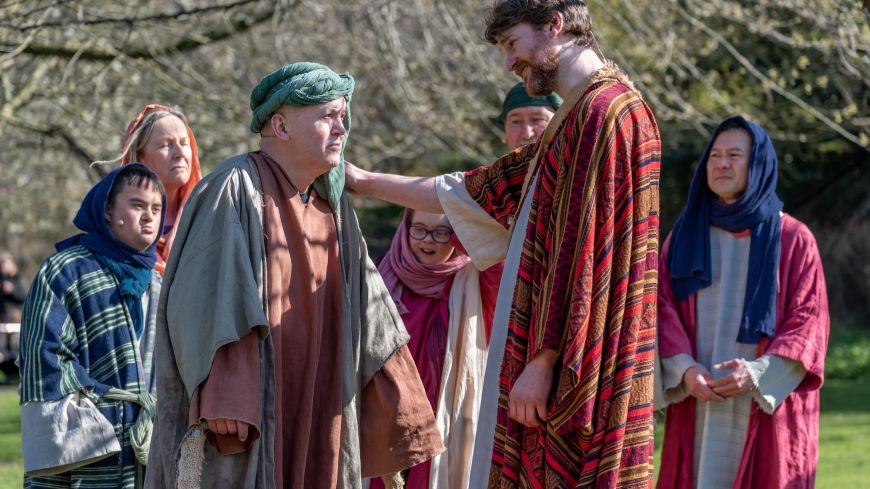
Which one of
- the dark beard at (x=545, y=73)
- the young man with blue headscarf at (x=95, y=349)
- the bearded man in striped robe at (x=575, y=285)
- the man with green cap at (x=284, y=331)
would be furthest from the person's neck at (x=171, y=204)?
the dark beard at (x=545, y=73)

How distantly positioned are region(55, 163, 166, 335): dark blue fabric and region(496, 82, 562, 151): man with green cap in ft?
5.31

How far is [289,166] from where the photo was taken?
13.1 feet

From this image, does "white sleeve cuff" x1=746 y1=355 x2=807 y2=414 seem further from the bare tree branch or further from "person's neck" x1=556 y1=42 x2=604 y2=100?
the bare tree branch

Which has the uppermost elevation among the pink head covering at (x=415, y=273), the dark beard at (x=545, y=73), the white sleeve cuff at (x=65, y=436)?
the dark beard at (x=545, y=73)

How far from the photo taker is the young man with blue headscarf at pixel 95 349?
4.44 m

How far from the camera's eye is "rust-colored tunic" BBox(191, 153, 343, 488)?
3.89 metres

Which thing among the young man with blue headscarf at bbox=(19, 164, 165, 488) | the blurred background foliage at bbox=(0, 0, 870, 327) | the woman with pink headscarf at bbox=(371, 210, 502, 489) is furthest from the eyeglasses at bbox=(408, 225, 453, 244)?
the blurred background foliage at bbox=(0, 0, 870, 327)


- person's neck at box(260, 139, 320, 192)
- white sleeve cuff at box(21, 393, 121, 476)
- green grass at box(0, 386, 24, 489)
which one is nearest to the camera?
person's neck at box(260, 139, 320, 192)

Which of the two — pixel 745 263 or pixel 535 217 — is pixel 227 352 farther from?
pixel 745 263

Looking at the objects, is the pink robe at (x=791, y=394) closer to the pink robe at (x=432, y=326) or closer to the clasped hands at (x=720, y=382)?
the clasped hands at (x=720, y=382)

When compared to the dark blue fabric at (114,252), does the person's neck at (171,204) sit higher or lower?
higher

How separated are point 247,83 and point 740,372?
838cm

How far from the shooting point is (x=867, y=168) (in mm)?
15547

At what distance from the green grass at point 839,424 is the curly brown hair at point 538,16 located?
203 inches
